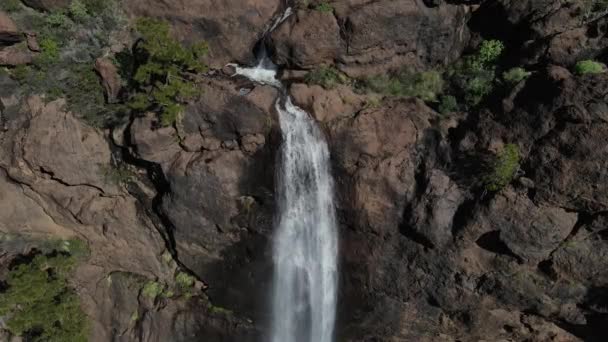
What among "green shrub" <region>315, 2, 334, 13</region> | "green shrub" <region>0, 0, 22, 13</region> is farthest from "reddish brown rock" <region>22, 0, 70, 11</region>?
"green shrub" <region>315, 2, 334, 13</region>

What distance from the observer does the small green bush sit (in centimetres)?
1623

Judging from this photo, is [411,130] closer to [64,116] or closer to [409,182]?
[409,182]

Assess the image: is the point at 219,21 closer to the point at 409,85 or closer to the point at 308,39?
the point at 308,39

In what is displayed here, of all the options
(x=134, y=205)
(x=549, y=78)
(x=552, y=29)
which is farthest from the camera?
(x=134, y=205)

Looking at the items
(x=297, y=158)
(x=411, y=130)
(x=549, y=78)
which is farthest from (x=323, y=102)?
(x=549, y=78)

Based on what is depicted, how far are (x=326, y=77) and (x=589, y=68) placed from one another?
8915 mm

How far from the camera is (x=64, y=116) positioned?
693 inches

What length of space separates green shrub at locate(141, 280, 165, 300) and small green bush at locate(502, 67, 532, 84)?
1615cm

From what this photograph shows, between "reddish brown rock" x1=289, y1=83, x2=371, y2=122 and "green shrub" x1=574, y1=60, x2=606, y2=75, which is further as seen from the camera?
"reddish brown rock" x1=289, y1=83, x2=371, y2=122

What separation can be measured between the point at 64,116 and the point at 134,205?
14.2 ft

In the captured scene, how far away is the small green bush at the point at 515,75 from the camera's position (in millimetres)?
16234

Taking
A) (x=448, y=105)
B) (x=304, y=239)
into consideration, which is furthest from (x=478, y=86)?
(x=304, y=239)

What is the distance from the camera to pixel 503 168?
15211mm

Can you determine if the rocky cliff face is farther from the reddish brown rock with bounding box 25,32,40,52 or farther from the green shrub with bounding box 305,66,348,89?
the green shrub with bounding box 305,66,348,89
